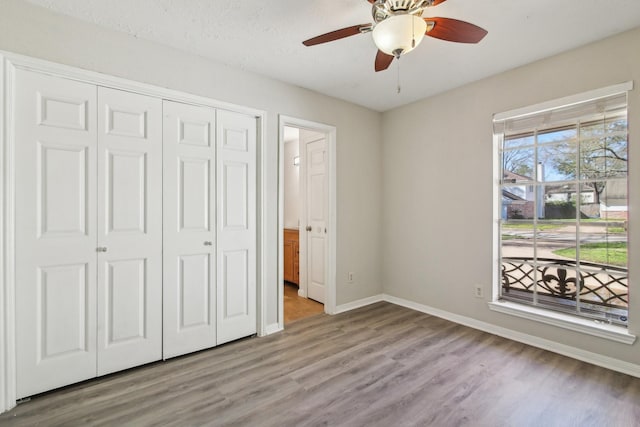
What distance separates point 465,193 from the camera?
322 cm

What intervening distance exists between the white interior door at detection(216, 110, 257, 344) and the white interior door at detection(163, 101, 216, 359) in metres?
0.08

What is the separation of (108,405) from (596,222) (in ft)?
12.7

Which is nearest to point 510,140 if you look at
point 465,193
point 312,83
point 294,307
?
point 465,193

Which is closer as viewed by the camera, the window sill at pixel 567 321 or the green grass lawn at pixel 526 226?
the window sill at pixel 567 321

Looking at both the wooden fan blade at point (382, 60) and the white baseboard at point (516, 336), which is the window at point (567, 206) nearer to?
the white baseboard at point (516, 336)

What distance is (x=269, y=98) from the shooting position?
301 centimetres

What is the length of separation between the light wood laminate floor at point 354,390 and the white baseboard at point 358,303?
0.80m

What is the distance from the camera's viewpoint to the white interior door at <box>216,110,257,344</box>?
8.93 ft

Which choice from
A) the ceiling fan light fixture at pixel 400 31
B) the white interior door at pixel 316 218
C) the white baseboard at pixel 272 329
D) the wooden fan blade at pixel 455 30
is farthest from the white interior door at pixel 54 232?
the white interior door at pixel 316 218

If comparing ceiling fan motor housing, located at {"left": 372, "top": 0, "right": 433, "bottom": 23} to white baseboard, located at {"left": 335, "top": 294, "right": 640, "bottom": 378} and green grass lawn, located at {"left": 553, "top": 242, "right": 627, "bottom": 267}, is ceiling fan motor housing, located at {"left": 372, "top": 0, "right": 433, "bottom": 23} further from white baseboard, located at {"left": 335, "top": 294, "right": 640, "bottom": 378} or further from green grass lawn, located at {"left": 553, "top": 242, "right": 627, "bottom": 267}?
white baseboard, located at {"left": 335, "top": 294, "right": 640, "bottom": 378}

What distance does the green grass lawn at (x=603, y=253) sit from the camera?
2.36 meters

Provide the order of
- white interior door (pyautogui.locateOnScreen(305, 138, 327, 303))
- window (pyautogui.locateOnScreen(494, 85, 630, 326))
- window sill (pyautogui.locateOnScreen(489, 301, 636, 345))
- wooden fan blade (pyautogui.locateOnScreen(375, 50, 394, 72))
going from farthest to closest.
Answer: white interior door (pyautogui.locateOnScreen(305, 138, 327, 303))
window (pyautogui.locateOnScreen(494, 85, 630, 326))
window sill (pyautogui.locateOnScreen(489, 301, 636, 345))
wooden fan blade (pyautogui.locateOnScreen(375, 50, 394, 72))

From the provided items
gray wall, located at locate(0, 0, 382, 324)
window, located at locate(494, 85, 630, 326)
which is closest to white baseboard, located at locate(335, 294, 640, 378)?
gray wall, located at locate(0, 0, 382, 324)

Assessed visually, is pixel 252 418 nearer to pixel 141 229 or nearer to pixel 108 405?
pixel 108 405
